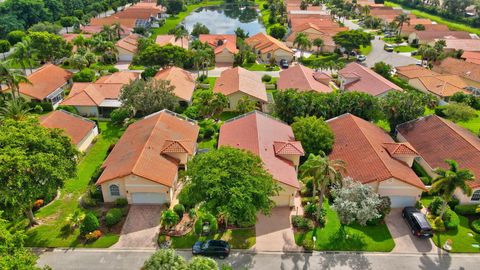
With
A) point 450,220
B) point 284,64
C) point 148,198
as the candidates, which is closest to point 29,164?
point 148,198

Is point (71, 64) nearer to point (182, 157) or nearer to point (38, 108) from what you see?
point (38, 108)

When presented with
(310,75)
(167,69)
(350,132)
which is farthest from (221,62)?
(350,132)

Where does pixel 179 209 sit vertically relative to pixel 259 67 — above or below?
above

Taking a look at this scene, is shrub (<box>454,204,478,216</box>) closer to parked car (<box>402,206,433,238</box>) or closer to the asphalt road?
parked car (<box>402,206,433,238</box>)

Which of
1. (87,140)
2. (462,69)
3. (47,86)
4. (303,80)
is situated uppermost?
(462,69)

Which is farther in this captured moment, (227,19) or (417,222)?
(227,19)

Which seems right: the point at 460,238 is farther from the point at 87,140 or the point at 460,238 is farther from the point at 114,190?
the point at 87,140
